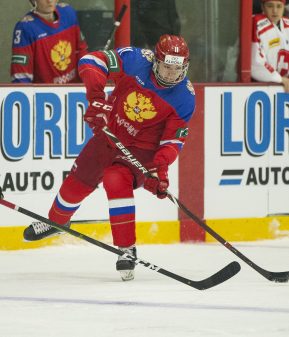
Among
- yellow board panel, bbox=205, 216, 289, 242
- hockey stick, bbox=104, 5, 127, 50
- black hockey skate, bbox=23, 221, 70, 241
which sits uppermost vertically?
hockey stick, bbox=104, 5, 127, 50

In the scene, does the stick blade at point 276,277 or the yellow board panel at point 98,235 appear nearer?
the stick blade at point 276,277

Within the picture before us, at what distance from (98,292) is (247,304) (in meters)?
0.68

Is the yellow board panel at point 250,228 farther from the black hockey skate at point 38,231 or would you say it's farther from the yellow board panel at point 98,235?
the black hockey skate at point 38,231

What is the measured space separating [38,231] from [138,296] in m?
0.94

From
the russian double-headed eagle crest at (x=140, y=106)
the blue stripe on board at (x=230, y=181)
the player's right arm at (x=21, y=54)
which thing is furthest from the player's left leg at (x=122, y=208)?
the blue stripe on board at (x=230, y=181)

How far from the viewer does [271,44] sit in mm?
7883

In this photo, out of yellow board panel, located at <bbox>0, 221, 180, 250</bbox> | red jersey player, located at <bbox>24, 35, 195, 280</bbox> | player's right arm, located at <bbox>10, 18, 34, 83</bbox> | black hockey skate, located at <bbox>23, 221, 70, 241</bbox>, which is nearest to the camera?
red jersey player, located at <bbox>24, 35, 195, 280</bbox>

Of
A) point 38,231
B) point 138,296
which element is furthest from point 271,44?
point 138,296

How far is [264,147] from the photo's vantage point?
7.68 meters

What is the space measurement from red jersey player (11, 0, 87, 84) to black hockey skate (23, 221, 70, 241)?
1015 mm

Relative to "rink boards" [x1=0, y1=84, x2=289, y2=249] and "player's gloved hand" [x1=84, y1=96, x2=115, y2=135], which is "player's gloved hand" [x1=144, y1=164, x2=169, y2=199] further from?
"rink boards" [x1=0, y1=84, x2=289, y2=249]

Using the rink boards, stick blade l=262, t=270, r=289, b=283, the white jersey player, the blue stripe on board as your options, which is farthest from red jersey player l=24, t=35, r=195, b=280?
the white jersey player

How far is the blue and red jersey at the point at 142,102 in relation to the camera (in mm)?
6148

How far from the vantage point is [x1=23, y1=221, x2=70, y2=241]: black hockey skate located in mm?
6461
